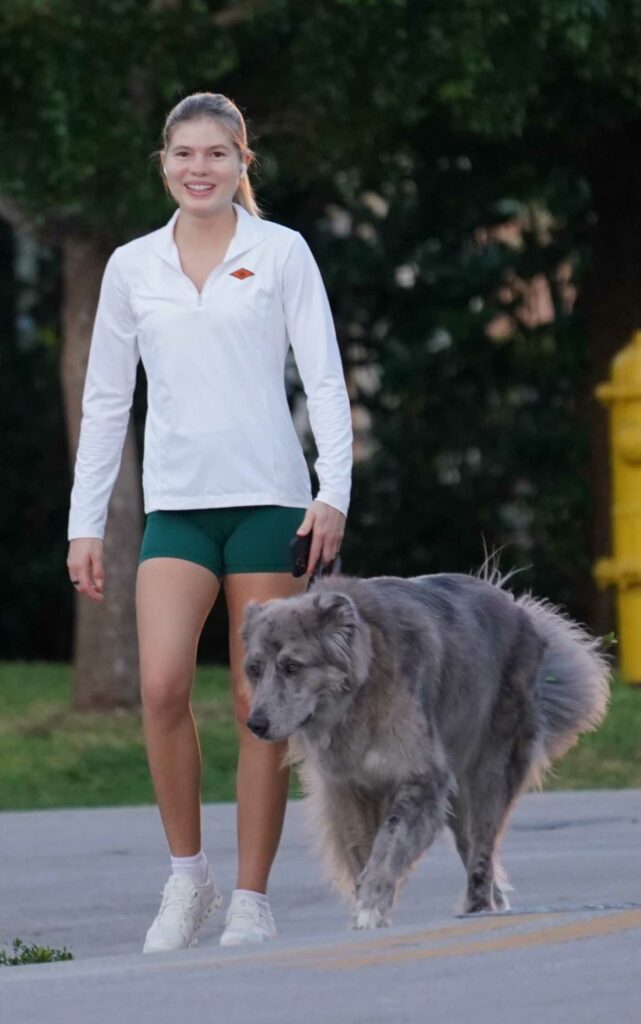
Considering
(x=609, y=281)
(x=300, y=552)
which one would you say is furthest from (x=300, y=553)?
(x=609, y=281)

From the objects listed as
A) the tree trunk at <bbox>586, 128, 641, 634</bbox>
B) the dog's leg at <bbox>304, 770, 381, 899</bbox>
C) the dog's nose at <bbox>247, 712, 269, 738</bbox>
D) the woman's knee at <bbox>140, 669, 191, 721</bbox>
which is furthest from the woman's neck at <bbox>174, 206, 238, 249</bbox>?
the tree trunk at <bbox>586, 128, 641, 634</bbox>

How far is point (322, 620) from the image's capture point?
19.7 feet

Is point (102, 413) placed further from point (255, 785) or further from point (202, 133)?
point (255, 785)

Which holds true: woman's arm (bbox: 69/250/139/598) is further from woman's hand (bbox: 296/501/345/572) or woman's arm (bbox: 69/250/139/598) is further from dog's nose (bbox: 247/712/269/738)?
dog's nose (bbox: 247/712/269/738)

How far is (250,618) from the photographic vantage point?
6082 mm

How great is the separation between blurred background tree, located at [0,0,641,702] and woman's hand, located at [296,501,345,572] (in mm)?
6777

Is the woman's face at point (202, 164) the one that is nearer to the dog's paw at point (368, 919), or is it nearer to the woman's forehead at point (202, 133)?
the woman's forehead at point (202, 133)

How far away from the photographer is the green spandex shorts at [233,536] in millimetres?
6266

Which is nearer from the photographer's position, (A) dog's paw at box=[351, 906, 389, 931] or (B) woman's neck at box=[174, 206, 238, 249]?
(A) dog's paw at box=[351, 906, 389, 931]

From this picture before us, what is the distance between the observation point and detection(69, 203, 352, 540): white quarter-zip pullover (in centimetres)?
623

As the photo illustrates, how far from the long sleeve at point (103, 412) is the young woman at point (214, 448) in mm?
57

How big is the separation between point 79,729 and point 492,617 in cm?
695

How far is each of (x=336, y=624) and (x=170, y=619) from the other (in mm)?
506

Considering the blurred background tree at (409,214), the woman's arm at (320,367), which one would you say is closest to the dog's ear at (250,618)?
the woman's arm at (320,367)
